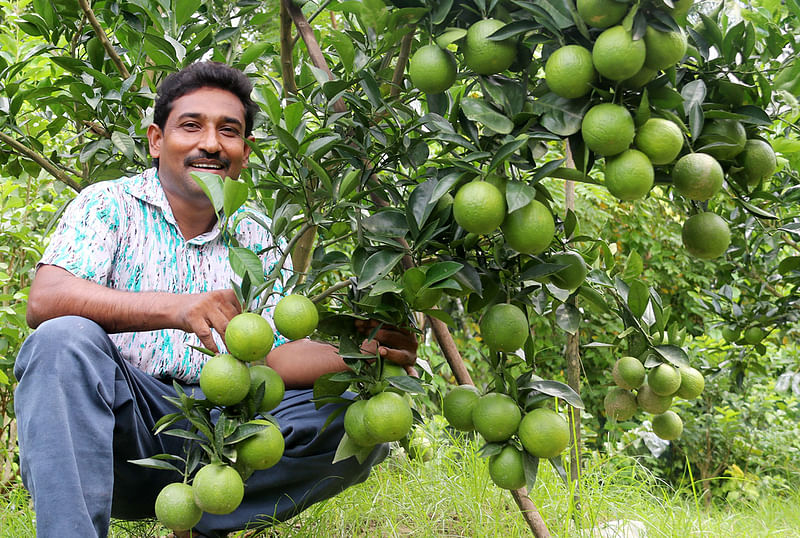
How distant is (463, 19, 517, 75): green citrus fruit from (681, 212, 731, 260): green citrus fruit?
428mm

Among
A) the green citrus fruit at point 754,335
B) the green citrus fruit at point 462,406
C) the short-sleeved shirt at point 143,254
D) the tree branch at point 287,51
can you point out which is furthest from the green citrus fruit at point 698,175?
the green citrus fruit at point 754,335

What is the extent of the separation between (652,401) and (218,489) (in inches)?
34.5

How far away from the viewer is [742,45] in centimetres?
118

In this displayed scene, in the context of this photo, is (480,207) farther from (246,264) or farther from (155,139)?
(155,139)

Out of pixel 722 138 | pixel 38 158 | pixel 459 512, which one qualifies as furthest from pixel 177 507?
pixel 38 158

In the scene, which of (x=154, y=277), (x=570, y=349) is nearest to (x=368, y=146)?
(x=154, y=277)

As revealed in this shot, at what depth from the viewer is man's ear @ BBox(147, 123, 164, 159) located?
206cm

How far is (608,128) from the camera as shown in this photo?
0.99 m

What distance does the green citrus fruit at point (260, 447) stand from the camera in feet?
4.08

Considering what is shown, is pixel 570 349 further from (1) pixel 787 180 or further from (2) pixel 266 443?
(2) pixel 266 443

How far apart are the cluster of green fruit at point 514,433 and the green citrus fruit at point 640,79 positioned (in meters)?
0.60

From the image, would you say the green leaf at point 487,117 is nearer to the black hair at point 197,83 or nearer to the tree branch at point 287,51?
the tree branch at point 287,51

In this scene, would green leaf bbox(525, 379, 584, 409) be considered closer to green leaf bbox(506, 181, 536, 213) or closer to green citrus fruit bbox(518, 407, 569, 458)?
green citrus fruit bbox(518, 407, 569, 458)

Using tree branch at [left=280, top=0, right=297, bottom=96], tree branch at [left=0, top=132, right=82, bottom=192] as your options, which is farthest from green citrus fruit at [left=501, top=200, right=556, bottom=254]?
tree branch at [left=0, top=132, right=82, bottom=192]
